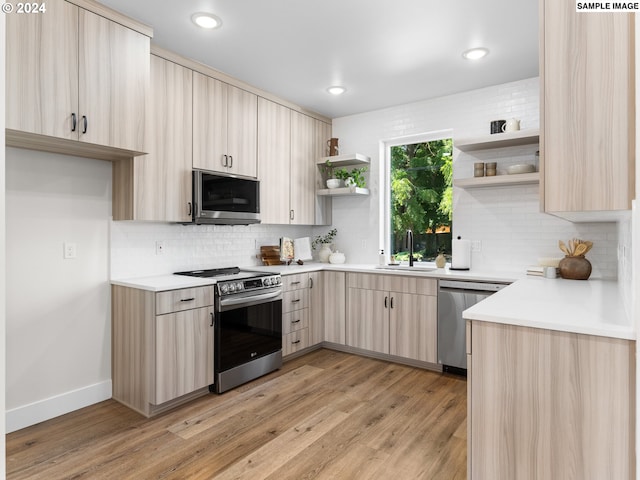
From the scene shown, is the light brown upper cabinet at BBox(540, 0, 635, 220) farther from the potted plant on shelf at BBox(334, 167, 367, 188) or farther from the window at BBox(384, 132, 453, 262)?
the potted plant on shelf at BBox(334, 167, 367, 188)

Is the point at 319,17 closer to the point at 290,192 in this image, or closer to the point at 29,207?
the point at 290,192

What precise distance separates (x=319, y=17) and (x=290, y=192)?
6.32ft

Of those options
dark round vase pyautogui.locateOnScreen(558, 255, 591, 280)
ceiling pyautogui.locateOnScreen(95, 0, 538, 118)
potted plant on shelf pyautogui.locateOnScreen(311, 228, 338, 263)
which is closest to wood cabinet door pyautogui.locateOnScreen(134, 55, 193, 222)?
ceiling pyautogui.locateOnScreen(95, 0, 538, 118)

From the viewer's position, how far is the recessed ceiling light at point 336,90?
12.4 ft

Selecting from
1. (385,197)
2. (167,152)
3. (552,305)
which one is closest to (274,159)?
(167,152)

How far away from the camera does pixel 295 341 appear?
3844mm

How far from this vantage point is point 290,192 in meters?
4.21

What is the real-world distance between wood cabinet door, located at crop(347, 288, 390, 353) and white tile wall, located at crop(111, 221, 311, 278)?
113cm

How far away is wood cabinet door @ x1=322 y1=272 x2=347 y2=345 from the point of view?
407 centimetres

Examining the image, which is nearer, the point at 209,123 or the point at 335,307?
the point at 209,123

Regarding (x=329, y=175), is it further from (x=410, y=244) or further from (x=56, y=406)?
(x=56, y=406)

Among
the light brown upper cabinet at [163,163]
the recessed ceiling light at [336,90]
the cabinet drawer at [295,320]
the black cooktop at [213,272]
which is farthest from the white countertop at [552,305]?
the recessed ceiling light at [336,90]

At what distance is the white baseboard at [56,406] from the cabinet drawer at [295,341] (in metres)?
1.46

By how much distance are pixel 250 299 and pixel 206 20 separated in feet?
6.67
